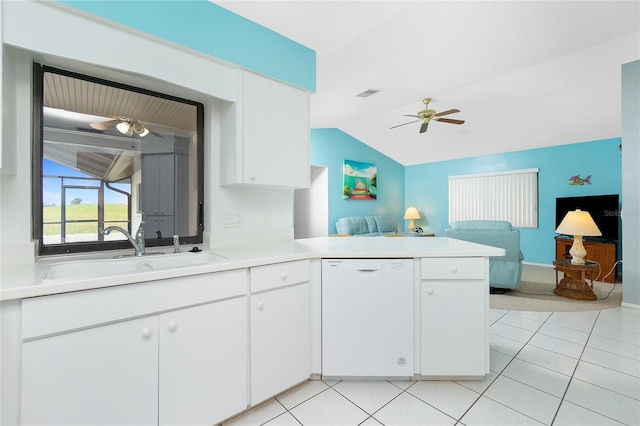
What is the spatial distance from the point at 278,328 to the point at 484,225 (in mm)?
3199

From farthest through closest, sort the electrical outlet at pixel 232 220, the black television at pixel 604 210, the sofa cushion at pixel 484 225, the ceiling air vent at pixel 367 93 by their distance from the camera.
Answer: the black television at pixel 604 210 < the ceiling air vent at pixel 367 93 < the sofa cushion at pixel 484 225 < the electrical outlet at pixel 232 220

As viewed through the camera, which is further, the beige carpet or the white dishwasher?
the beige carpet

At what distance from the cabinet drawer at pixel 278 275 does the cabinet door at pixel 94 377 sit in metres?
0.47

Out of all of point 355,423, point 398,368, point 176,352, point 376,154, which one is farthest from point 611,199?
point 176,352

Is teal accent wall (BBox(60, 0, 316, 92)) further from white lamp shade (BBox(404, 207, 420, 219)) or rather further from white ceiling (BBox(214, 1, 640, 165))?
white lamp shade (BBox(404, 207, 420, 219))

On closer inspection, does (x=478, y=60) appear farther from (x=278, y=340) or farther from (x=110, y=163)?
(x=110, y=163)

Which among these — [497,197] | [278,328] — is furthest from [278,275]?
[497,197]

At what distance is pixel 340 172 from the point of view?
6.54m

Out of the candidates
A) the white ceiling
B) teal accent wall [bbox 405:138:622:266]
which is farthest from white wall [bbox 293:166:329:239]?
teal accent wall [bbox 405:138:622:266]

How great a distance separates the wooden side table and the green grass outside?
178 inches

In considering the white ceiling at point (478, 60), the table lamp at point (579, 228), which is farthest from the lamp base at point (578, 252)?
the white ceiling at point (478, 60)

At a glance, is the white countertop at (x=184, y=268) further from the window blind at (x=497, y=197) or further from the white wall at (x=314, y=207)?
the window blind at (x=497, y=197)

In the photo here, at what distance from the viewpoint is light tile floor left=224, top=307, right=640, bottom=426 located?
1431 millimetres

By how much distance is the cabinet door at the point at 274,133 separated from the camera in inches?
71.4
